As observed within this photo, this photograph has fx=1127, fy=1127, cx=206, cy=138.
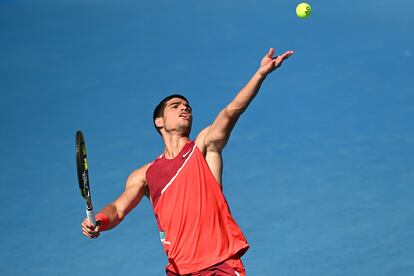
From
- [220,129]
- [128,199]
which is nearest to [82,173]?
[128,199]

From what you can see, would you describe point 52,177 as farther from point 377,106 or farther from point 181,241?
point 181,241

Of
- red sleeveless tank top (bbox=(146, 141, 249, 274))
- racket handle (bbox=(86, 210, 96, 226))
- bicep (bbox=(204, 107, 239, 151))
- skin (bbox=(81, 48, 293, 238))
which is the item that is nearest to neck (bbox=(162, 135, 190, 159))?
skin (bbox=(81, 48, 293, 238))

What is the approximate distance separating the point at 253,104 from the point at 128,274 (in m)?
4.12

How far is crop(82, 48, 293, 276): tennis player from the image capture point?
659 cm

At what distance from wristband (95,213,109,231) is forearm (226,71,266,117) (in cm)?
102

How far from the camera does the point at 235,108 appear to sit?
663cm

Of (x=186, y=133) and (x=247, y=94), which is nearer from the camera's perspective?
(x=247, y=94)

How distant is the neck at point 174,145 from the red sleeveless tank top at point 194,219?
0.11 m

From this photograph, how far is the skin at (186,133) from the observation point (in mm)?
6566

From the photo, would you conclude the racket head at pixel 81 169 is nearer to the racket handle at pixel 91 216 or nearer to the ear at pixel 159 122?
the racket handle at pixel 91 216

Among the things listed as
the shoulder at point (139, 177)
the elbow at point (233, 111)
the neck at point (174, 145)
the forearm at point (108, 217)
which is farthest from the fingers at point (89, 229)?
the elbow at point (233, 111)

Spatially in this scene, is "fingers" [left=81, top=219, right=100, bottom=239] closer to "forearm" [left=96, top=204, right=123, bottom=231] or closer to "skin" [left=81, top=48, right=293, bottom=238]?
"skin" [left=81, top=48, right=293, bottom=238]

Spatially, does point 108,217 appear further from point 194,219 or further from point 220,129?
point 220,129

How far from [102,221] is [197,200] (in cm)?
63
